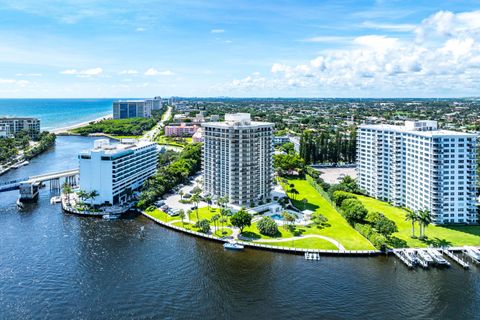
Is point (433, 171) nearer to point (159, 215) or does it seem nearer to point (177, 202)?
point (177, 202)

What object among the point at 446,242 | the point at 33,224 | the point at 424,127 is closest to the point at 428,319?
the point at 446,242

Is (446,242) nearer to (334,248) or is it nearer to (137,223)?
A: (334,248)

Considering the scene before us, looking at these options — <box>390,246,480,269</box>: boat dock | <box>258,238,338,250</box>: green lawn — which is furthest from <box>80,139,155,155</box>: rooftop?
<box>390,246,480,269</box>: boat dock

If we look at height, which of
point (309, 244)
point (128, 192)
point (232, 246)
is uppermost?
point (128, 192)

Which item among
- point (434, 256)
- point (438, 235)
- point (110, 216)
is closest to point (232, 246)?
point (110, 216)

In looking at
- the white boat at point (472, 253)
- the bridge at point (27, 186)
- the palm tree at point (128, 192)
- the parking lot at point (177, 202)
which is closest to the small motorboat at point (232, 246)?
the parking lot at point (177, 202)

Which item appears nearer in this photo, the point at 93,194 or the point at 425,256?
the point at 425,256
